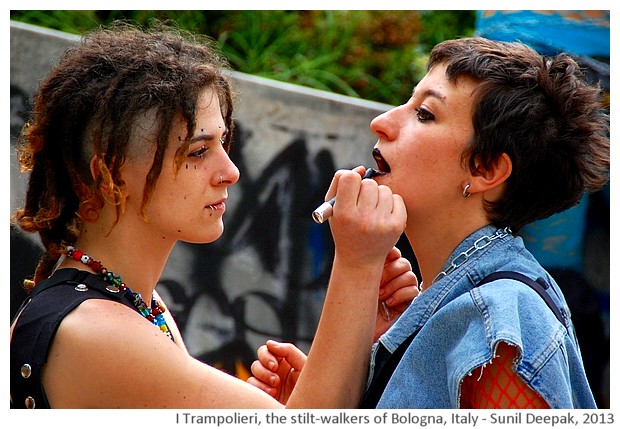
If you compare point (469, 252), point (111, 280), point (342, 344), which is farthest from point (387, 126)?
point (111, 280)

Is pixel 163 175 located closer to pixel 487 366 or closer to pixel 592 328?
pixel 487 366

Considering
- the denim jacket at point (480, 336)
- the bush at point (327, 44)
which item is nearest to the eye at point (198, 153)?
the denim jacket at point (480, 336)

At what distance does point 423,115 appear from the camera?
2.70 meters

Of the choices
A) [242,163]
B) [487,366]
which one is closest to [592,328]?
[242,163]

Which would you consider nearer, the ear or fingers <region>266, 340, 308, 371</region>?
the ear

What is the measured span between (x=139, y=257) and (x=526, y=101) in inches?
51.1

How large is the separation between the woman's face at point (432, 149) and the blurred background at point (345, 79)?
1.71m

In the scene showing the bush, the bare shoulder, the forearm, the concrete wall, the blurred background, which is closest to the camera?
the bare shoulder

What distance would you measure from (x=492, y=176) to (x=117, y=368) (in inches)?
50.1

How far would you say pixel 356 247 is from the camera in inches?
97.2

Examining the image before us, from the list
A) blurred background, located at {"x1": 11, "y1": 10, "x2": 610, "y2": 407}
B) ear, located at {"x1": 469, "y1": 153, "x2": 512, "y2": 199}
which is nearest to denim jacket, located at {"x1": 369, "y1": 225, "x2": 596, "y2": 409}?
ear, located at {"x1": 469, "y1": 153, "x2": 512, "y2": 199}

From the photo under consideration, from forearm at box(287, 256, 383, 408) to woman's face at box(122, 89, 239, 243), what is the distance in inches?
18.8

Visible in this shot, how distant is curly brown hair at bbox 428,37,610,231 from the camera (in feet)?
8.52

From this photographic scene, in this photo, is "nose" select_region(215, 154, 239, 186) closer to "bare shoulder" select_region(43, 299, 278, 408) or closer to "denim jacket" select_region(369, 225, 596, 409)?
"bare shoulder" select_region(43, 299, 278, 408)
